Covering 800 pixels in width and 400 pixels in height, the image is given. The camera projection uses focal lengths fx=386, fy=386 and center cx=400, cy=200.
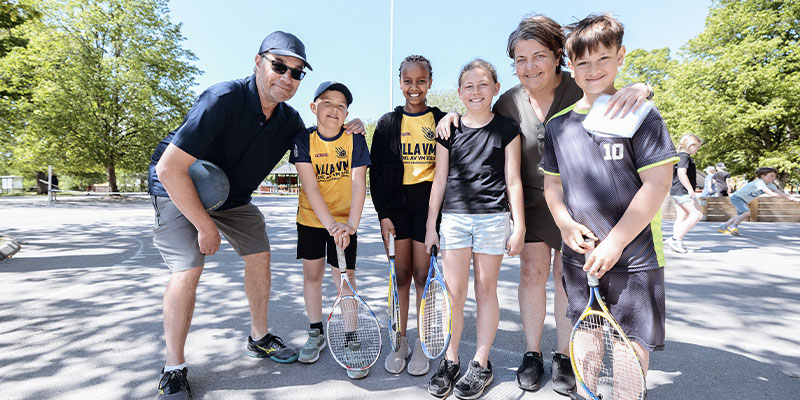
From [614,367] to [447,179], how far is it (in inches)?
59.3

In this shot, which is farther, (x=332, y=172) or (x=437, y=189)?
(x=332, y=172)

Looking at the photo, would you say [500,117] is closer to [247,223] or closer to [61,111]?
[247,223]

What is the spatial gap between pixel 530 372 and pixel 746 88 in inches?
1246

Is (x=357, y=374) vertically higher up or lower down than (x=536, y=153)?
lower down

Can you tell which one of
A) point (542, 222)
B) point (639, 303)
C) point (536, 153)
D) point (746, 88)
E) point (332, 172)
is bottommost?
point (639, 303)

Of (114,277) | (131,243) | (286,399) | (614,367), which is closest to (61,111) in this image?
(131,243)

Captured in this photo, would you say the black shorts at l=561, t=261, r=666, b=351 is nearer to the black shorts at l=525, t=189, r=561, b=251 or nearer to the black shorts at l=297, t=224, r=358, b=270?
the black shorts at l=525, t=189, r=561, b=251

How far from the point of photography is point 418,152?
303cm

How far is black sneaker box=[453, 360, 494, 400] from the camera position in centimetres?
254

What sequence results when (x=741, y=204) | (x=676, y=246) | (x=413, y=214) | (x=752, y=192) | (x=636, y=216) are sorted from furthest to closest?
1. (x=741, y=204)
2. (x=752, y=192)
3. (x=676, y=246)
4. (x=413, y=214)
5. (x=636, y=216)

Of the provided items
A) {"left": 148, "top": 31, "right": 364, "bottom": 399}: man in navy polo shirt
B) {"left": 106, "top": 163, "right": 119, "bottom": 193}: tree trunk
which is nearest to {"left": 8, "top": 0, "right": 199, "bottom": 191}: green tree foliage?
{"left": 106, "top": 163, "right": 119, "bottom": 193}: tree trunk

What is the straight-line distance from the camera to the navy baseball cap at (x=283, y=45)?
→ 9.29 feet

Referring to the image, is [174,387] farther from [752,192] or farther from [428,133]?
[752,192]

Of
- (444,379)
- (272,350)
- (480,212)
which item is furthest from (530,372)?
(272,350)
